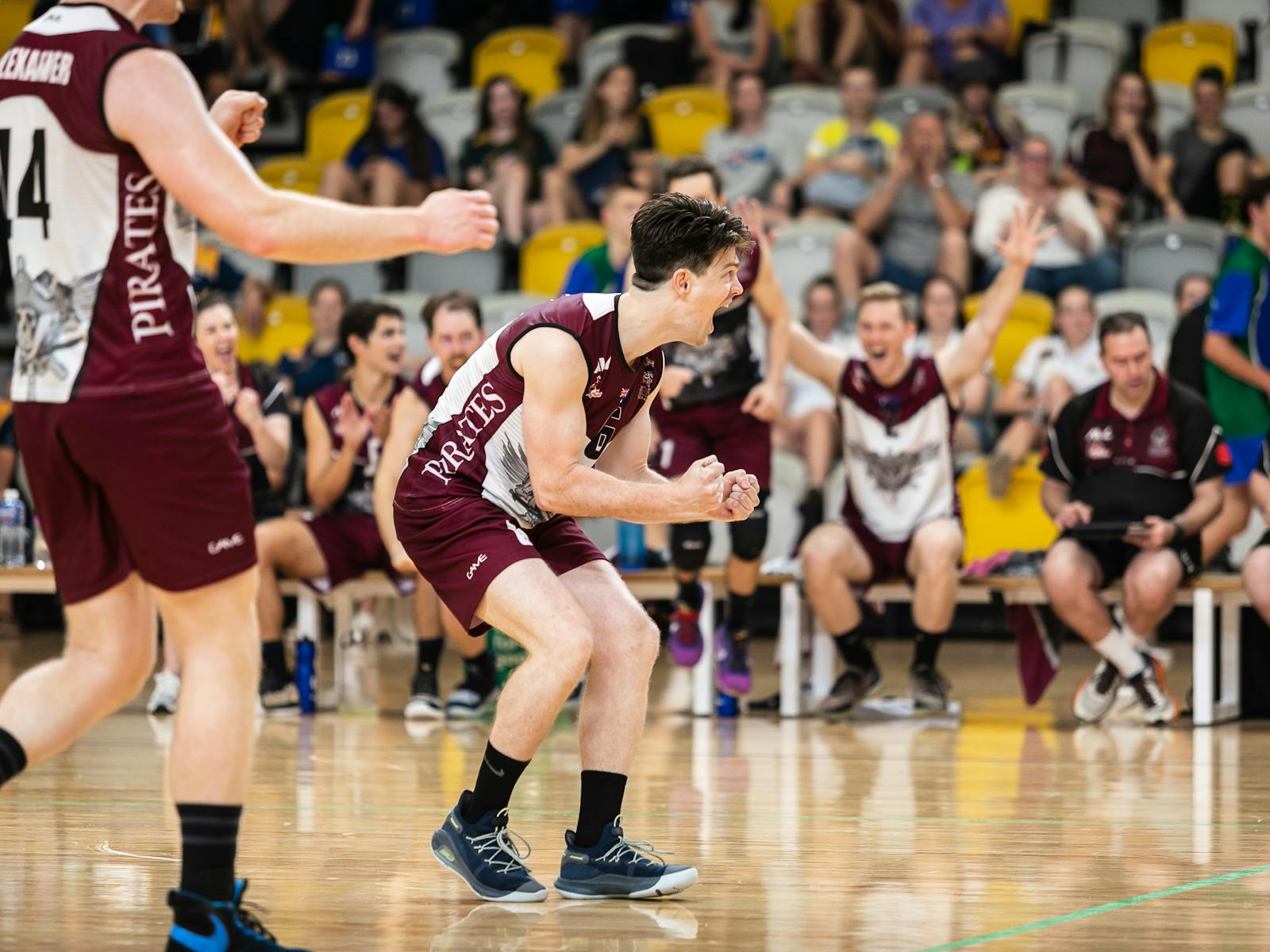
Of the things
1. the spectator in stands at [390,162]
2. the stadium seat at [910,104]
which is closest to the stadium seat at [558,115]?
the spectator in stands at [390,162]

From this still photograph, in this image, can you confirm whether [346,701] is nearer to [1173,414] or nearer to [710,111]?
[1173,414]

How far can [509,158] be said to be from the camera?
10953mm

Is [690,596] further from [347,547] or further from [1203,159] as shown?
[1203,159]

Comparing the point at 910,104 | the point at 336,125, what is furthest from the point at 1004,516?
the point at 336,125

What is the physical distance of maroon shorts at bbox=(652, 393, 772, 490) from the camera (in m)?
6.96

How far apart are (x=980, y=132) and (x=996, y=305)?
383 centimetres

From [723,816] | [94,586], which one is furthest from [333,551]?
[94,586]

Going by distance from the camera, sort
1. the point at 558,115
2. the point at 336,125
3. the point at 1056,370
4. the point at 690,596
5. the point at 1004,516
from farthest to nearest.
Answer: the point at 336,125, the point at 558,115, the point at 1056,370, the point at 1004,516, the point at 690,596

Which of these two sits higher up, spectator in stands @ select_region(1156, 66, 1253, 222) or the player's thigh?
spectator in stands @ select_region(1156, 66, 1253, 222)

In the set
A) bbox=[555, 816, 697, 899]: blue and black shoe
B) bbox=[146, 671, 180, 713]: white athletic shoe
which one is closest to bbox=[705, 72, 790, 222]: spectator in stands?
bbox=[146, 671, 180, 713]: white athletic shoe

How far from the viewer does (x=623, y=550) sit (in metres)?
7.99

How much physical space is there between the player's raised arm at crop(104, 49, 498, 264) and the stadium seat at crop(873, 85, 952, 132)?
27.1 feet

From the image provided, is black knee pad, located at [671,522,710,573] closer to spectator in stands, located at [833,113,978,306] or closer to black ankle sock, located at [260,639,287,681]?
A: black ankle sock, located at [260,639,287,681]

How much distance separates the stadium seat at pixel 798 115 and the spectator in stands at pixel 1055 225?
1392mm
